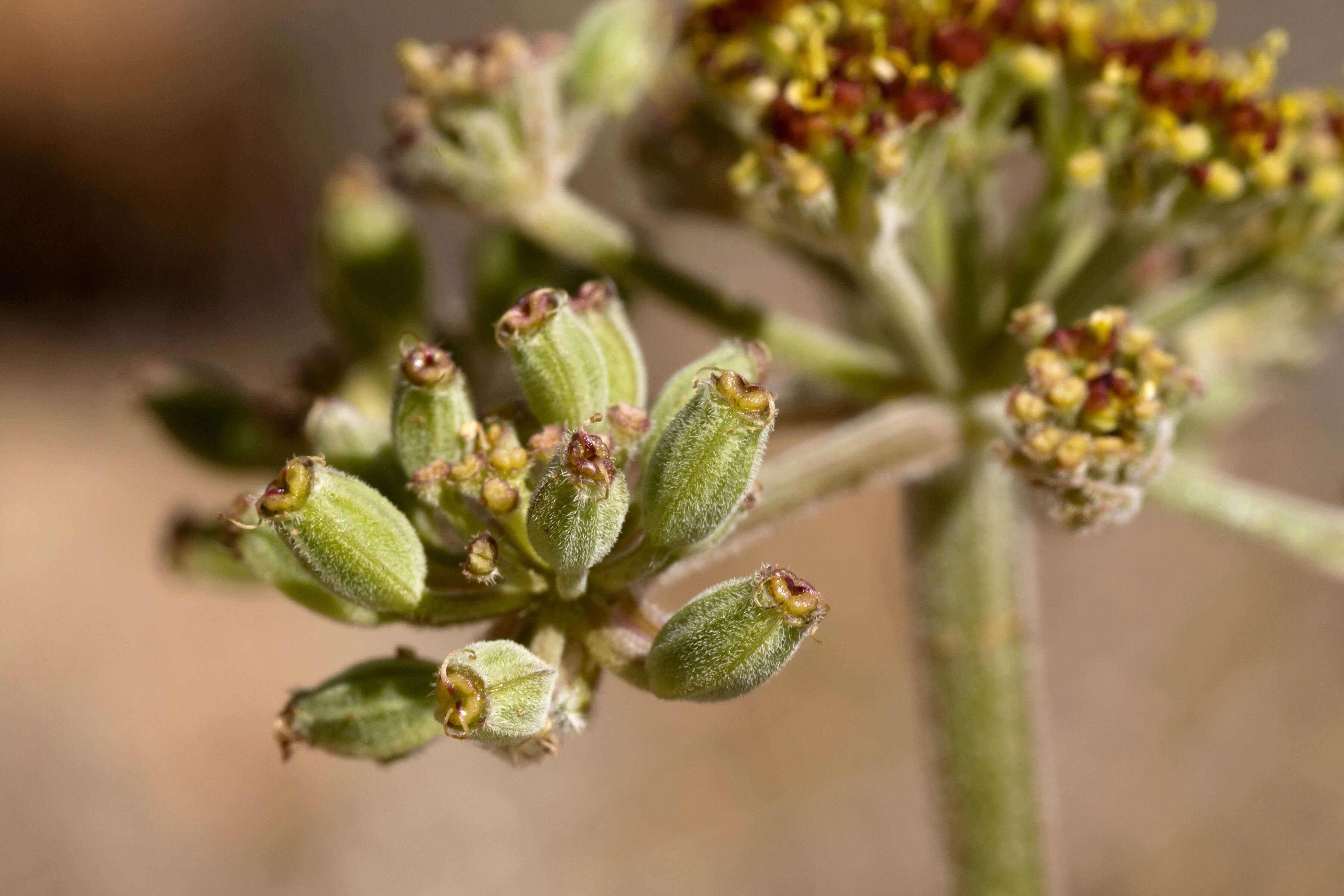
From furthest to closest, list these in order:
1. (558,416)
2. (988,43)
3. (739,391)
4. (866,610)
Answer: (866,610) < (988,43) < (558,416) < (739,391)

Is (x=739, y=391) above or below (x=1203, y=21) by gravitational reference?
below

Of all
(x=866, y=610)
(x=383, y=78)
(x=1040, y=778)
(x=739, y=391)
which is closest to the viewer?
(x=739, y=391)

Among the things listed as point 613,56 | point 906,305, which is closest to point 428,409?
point 906,305

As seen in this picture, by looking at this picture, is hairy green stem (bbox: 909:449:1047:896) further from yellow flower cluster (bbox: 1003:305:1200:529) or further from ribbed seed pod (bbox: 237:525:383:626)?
ribbed seed pod (bbox: 237:525:383:626)

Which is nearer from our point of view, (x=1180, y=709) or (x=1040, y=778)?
(x=1040, y=778)

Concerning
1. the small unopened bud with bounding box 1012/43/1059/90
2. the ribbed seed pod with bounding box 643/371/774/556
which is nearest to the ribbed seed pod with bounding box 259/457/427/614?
the ribbed seed pod with bounding box 643/371/774/556

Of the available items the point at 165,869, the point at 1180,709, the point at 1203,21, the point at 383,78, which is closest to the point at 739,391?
the point at 1203,21

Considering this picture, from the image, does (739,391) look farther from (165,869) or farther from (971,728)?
(165,869)

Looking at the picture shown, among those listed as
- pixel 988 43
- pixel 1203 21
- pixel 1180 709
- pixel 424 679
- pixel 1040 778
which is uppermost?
pixel 1180 709
